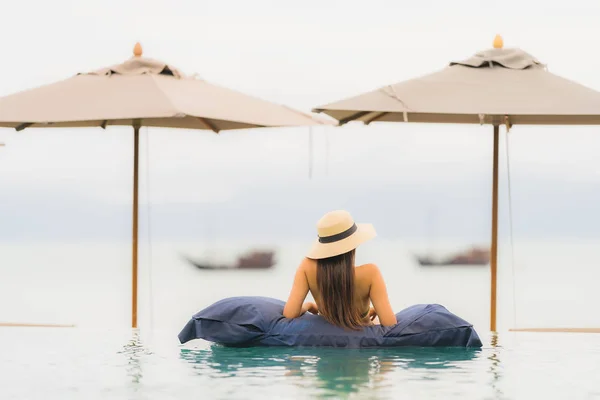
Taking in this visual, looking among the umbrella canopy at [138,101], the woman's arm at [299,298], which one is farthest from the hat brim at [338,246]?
the umbrella canopy at [138,101]

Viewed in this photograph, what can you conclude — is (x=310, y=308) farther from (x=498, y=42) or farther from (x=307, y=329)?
(x=498, y=42)

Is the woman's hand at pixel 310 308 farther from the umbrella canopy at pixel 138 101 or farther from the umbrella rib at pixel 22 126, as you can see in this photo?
the umbrella rib at pixel 22 126

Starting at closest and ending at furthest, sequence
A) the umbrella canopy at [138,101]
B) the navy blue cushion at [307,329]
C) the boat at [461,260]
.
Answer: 1. the navy blue cushion at [307,329]
2. the umbrella canopy at [138,101]
3. the boat at [461,260]

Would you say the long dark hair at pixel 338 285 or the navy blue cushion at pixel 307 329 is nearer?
the long dark hair at pixel 338 285

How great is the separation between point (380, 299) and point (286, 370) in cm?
102

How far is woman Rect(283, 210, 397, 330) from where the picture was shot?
7.55 meters

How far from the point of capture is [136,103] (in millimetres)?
8602

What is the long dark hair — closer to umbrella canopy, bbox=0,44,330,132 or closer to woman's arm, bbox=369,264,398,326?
woman's arm, bbox=369,264,398,326

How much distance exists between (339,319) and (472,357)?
38.2 inches

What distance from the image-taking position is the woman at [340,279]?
7.55 meters

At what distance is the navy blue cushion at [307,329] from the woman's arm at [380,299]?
0.12 metres

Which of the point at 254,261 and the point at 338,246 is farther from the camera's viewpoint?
the point at 254,261

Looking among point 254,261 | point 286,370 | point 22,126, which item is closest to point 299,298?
point 286,370

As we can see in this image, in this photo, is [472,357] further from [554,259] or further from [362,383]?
[554,259]
